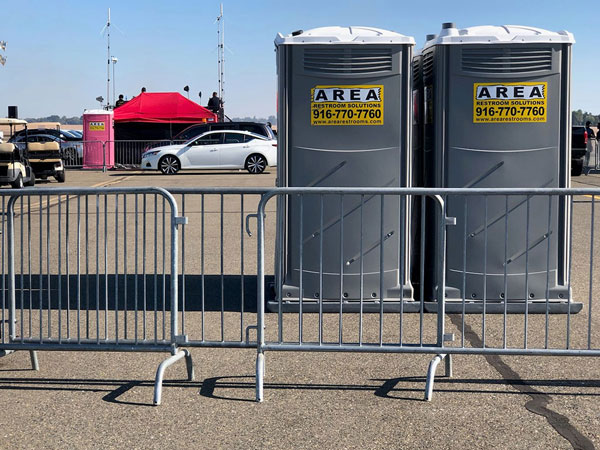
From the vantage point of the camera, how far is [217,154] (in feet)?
92.9

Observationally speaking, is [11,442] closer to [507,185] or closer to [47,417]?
[47,417]

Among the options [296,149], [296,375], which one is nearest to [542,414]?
[296,375]

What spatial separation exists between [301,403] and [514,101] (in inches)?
142

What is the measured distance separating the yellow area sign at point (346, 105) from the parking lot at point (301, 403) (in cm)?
220

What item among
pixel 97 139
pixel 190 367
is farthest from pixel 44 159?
pixel 190 367

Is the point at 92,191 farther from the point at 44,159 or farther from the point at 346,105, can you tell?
the point at 44,159

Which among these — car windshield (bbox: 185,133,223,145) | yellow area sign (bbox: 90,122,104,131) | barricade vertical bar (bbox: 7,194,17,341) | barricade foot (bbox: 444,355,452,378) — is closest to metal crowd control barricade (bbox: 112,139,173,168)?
yellow area sign (bbox: 90,122,104,131)

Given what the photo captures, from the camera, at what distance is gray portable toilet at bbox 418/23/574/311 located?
24.8 ft

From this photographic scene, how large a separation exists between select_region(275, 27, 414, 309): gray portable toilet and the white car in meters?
20.6

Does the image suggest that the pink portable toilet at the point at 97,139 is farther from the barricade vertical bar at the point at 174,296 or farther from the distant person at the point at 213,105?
the barricade vertical bar at the point at 174,296

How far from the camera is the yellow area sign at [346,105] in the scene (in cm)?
760

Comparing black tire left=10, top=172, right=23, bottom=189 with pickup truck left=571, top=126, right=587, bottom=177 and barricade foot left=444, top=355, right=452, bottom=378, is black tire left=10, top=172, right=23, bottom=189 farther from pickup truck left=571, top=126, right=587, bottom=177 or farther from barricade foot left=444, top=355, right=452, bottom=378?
barricade foot left=444, top=355, right=452, bottom=378

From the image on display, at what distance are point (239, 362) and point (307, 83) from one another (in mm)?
2650

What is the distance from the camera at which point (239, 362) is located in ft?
20.2
